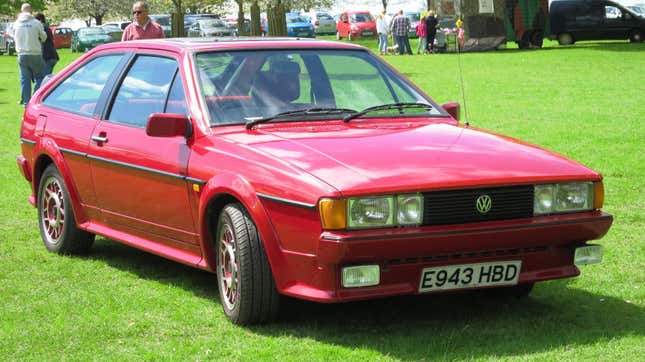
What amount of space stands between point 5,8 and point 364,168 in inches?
3068

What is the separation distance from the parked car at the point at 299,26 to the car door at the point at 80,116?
62419mm

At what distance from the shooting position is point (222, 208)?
6707 millimetres

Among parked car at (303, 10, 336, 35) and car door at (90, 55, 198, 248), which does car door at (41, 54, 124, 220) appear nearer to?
car door at (90, 55, 198, 248)

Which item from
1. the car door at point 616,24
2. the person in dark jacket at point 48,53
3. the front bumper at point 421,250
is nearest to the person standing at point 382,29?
the car door at point 616,24

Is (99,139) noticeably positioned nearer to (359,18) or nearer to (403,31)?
(403,31)

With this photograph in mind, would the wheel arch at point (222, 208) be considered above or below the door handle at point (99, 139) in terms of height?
below

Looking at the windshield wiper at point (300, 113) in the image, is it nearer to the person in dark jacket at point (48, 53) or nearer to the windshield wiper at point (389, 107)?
the windshield wiper at point (389, 107)

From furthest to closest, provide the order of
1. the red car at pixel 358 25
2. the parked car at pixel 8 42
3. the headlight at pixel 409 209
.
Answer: the red car at pixel 358 25 → the parked car at pixel 8 42 → the headlight at pixel 409 209

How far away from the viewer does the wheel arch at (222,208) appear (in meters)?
6.11

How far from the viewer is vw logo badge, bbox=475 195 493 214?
6020 millimetres

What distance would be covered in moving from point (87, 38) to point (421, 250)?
2288 inches

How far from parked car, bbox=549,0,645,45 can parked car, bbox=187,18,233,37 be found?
64.7 feet

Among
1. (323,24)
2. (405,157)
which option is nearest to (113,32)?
(323,24)

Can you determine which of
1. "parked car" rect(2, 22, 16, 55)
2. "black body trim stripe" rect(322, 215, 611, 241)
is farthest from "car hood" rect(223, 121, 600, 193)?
"parked car" rect(2, 22, 16, 55)
